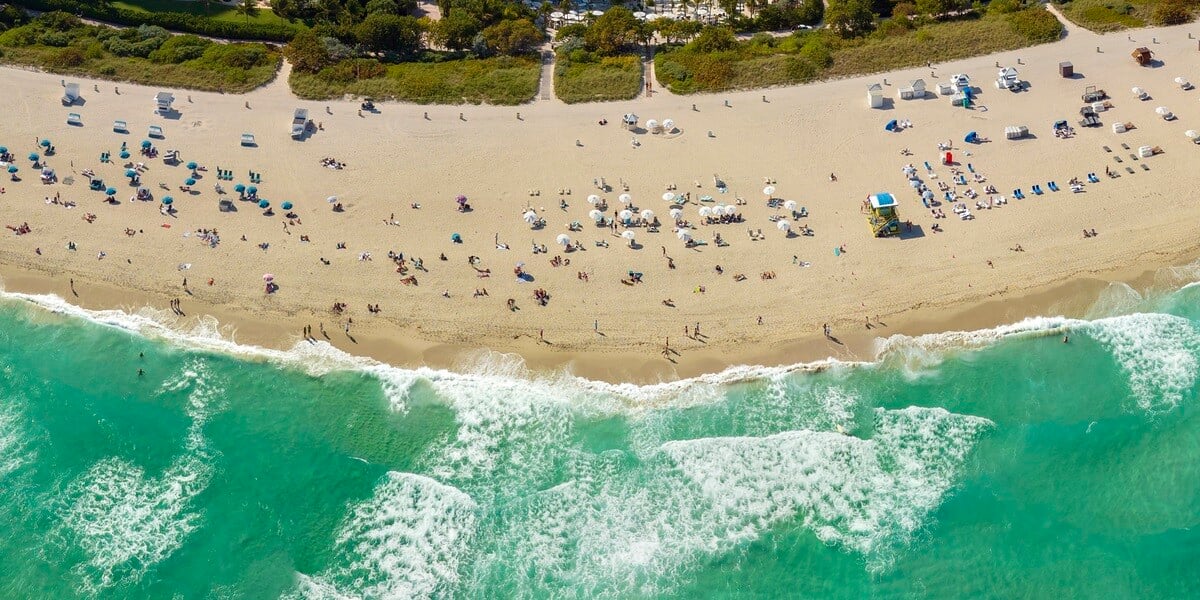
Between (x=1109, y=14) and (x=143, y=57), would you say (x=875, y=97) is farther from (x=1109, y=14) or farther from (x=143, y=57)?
(x=143, y=57)

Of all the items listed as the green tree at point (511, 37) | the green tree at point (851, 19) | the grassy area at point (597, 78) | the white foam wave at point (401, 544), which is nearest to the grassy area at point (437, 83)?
the green tree at point (511, 37)

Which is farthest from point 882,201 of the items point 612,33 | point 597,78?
point 612,33

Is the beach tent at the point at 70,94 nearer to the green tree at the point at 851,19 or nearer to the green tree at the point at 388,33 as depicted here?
the green tree at the point at 388,33

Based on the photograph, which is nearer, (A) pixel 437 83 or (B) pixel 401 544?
(B) pixel 401 544

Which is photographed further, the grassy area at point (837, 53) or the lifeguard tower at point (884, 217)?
the grassy area at point (837, 53)

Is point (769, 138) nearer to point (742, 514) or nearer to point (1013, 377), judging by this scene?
point (1013, 377)

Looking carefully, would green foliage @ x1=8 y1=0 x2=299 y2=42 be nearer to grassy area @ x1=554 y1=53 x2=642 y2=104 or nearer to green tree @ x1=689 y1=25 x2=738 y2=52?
grassy area @ x1=554 y1=53 x2=642 y2=104
